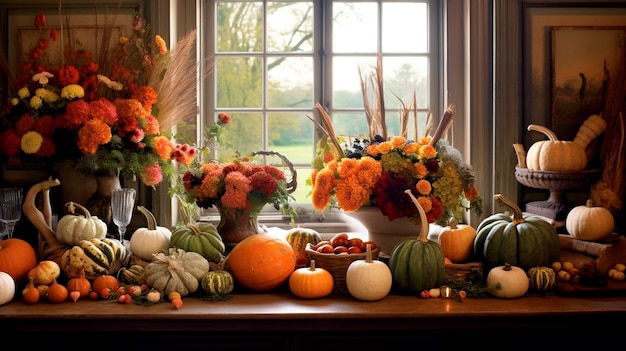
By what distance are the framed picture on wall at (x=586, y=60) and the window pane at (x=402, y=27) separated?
643 mm

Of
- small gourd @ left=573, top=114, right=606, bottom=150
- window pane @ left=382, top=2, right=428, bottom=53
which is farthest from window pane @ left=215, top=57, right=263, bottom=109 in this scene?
small gourd @ left=573, top=114, right=606, bottom=150

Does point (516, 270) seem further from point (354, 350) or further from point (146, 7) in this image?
point (146, 7)

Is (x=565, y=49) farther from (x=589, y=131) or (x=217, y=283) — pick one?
(x=217, y=283)

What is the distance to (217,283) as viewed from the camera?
2225 millimetres

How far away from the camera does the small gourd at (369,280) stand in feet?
7.09

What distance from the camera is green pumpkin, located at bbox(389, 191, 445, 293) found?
2.20 metres

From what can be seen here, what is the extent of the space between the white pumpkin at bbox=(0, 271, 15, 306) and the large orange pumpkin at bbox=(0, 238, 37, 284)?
0.19ft

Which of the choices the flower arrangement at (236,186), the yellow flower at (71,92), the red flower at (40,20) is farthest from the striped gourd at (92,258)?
the red flower at (40,20)

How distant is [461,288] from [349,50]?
4.58ft

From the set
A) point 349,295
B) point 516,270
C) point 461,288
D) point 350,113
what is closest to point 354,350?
point 349,295

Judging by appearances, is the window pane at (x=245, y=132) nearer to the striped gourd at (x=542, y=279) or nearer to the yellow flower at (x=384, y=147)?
the yellow flower at (x=384, y=147)

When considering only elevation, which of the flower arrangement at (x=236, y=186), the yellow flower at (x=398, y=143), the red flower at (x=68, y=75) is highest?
the red flower at (x=68, y=75)

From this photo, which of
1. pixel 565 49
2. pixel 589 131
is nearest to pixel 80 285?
pixel 589 131

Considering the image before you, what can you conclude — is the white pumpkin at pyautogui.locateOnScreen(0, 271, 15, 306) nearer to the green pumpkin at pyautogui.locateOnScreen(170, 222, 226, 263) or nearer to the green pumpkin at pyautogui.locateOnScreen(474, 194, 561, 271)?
the green pumpkin at pyautogui.locateOnScreen(170, 222, 226, 263)
